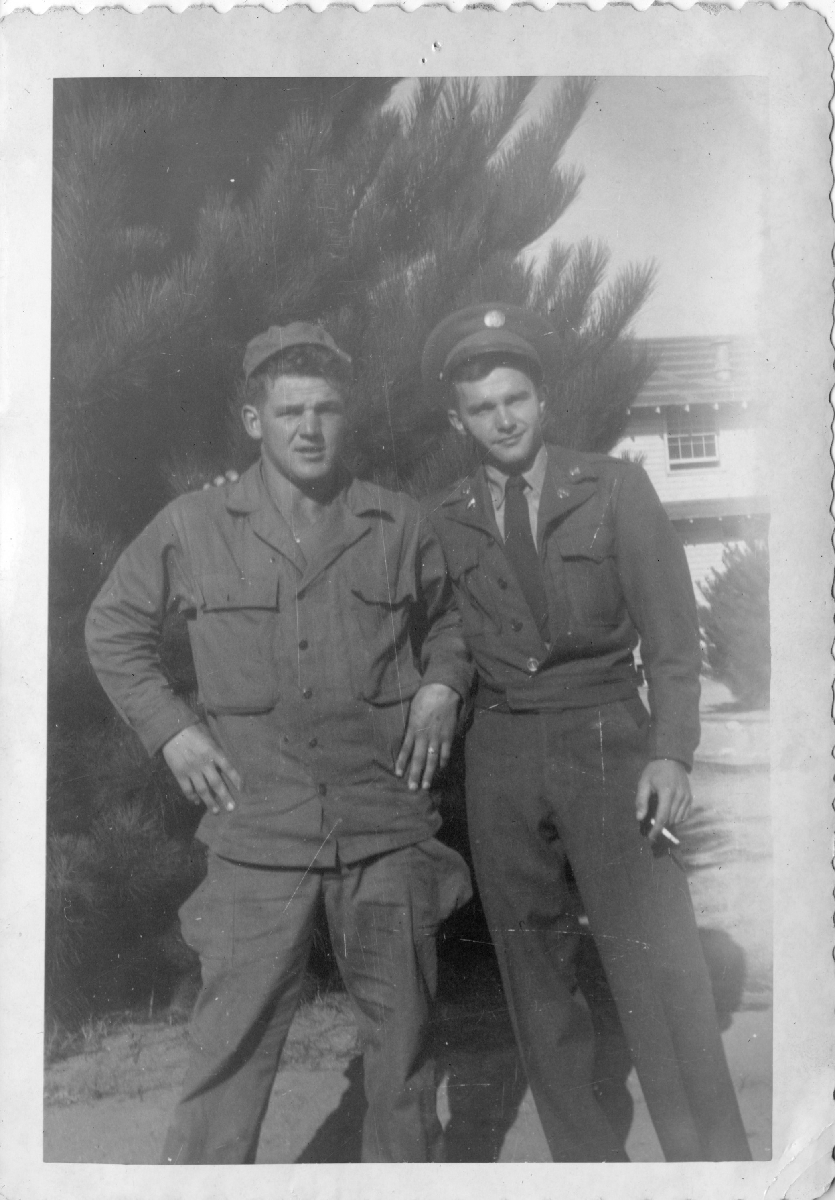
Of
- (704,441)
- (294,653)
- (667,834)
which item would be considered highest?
(704,441)

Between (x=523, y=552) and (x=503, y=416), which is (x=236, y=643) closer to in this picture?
(x=523, y=552)

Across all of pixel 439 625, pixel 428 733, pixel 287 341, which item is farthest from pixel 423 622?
pixel 287 341

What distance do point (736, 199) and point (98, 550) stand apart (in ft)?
5.39

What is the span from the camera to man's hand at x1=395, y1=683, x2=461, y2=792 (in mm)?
2246

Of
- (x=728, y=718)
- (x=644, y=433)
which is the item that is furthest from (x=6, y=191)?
(x=728, y=718)

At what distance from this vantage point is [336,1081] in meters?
2.26

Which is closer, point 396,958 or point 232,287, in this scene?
point 396,958

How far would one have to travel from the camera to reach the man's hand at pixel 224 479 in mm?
2305

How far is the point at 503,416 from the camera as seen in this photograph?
2.30 metres

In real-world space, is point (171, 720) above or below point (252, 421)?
below

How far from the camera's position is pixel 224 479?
90.9 inches

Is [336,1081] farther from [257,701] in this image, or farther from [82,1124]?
[257,701]

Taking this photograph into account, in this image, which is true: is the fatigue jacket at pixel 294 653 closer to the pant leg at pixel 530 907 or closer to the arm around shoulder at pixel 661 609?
the pant leg at pixel 530 907

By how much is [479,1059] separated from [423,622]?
942mm
